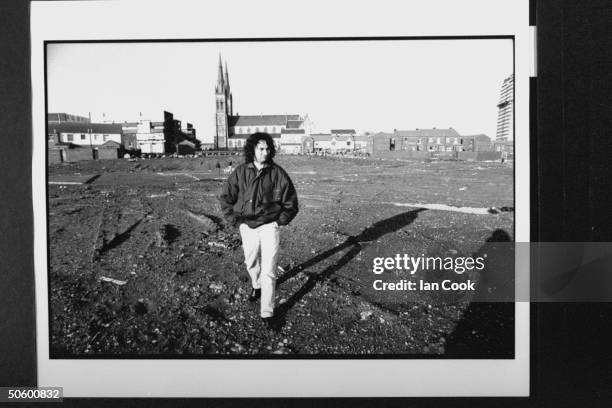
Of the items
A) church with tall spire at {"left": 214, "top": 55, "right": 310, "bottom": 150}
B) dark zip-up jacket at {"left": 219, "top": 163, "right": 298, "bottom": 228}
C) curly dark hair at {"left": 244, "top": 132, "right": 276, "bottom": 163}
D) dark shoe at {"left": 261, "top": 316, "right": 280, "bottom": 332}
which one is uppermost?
church with tall spire at {"left": 214, "top": 55, "right": 310, "bottom": 150}

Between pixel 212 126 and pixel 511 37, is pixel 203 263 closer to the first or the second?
pixel 212 126

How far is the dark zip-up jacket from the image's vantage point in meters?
2.16

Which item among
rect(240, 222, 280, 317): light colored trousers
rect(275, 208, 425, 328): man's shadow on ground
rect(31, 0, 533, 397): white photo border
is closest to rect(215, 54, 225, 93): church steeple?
rect(31, 0, 533, 397): white photo border

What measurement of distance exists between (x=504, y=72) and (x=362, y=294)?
2101 millimetres

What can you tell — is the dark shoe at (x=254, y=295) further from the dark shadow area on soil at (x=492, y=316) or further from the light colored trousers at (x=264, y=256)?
the dark shadow area on soil at (x=492, y=316)

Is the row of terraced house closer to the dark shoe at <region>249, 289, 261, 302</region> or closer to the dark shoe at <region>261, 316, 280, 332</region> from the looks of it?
the dark shoe at <region>249, 289, 261, 302</region>

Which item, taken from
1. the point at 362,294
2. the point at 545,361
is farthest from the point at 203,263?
the point at 545,361

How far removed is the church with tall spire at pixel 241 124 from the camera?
2311 millimetres

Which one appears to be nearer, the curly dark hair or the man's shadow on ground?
the curly dark hair

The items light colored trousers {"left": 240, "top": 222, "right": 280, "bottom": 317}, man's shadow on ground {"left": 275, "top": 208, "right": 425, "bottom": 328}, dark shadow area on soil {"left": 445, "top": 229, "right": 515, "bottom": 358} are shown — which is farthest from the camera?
man's shadow on ground {"left": 275, "top": 208, "right": 425, "bottom": 328}

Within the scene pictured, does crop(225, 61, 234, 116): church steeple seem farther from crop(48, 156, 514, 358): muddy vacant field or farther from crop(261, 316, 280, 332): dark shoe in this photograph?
crop(261, 316, 280, 332): dark shoe

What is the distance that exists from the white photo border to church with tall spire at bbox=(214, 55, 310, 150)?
1.36 feet

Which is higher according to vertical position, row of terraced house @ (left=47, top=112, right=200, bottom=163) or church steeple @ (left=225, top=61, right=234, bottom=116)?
church steeple @ (left=225, top=61, right=234, bottom=116)

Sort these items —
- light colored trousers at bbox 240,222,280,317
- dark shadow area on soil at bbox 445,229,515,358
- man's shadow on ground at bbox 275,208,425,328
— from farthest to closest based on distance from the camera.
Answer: man's shadow on ground at bbox 275,208,425,328 → dark shadow area on soil at bbox 445,229,515,358 → light colored trousers at bbox 240,222,280,317
